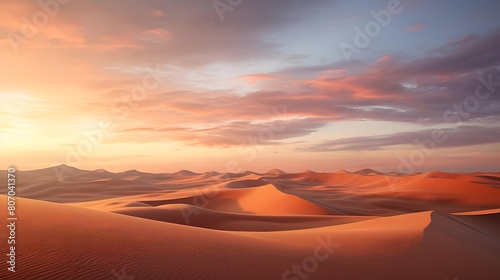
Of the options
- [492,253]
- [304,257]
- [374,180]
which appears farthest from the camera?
[374,180]

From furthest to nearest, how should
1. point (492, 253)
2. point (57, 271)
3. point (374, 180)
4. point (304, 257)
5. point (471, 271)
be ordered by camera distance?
point (374, 180) → point (492, 253) → point (471, 271) → point (304, 257) → point (57, 271)

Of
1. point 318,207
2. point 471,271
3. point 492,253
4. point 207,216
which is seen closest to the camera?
point 471,271

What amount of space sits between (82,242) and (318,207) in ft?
70.0

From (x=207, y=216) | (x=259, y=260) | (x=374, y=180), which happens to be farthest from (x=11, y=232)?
(x=374, y=180)

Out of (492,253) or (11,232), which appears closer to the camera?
(11,232)

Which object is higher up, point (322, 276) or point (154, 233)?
point (154, 233)

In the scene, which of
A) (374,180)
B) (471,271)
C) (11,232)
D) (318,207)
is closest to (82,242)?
(11,232)

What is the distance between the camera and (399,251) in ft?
30.8

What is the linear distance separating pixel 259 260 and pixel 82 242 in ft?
12.7

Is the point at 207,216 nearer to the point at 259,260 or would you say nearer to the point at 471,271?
the point at 259,260

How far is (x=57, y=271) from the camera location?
17.8 feet

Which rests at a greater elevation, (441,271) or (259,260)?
(259,260)

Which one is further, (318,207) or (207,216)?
(318,207)

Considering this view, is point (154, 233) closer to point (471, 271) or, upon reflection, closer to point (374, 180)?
point (471, 271)
